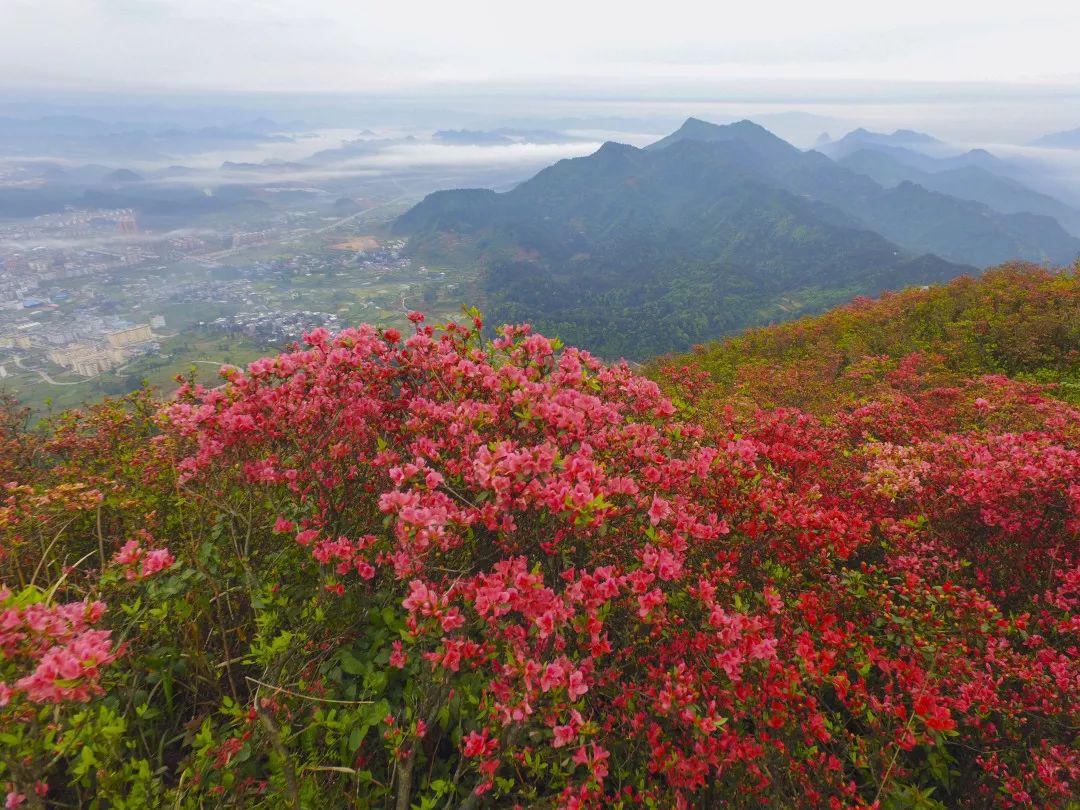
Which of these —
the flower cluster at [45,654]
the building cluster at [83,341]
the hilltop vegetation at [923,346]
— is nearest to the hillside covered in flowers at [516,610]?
the flower cluster at [45,654]

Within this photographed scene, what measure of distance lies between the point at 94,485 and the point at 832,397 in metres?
15.6

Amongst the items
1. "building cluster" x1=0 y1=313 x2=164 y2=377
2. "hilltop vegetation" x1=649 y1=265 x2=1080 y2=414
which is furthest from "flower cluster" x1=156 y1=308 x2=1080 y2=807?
"building cluster" x1=0 y1=313 x2=164 y2=377

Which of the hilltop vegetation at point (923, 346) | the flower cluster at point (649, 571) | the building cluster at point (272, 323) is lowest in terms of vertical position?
the building cluster at point (272, 323)

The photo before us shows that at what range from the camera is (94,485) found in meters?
5.53

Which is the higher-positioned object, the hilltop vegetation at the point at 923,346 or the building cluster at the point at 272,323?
the hilltop vegetation at the point at 923,346

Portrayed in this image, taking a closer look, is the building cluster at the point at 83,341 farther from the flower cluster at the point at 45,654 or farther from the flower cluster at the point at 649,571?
the flower cluster at the point at 45,654

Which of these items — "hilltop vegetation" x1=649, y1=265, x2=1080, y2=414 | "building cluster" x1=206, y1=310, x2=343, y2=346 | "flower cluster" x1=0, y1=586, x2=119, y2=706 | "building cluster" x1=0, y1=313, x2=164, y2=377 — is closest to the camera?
"flower cluster" x1=0, y1=586, x2=119, y2=706

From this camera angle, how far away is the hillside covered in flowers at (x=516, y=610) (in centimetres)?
302

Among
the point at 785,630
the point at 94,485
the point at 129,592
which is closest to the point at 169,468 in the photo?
the point at 94,485

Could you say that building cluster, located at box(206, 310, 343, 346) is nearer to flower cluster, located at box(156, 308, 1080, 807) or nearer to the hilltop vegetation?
the hilltop vegetation

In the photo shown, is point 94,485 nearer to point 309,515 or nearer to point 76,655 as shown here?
point 309,515

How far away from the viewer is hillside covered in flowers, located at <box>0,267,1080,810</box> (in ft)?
9.91

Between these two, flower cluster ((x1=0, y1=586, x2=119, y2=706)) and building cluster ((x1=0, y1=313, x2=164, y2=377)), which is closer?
flower cluster ((x1=0, y1=586, x2=119, y2=706))

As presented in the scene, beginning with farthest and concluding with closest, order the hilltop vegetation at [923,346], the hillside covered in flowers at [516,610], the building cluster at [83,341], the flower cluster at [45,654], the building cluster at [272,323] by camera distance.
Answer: the building cluster at [272,323] < the building cluster at [83,341] < the hilltop vegetation at [923,346] < the hillside covered in flowers at [516,610] < the flower cluster at [45,654]
